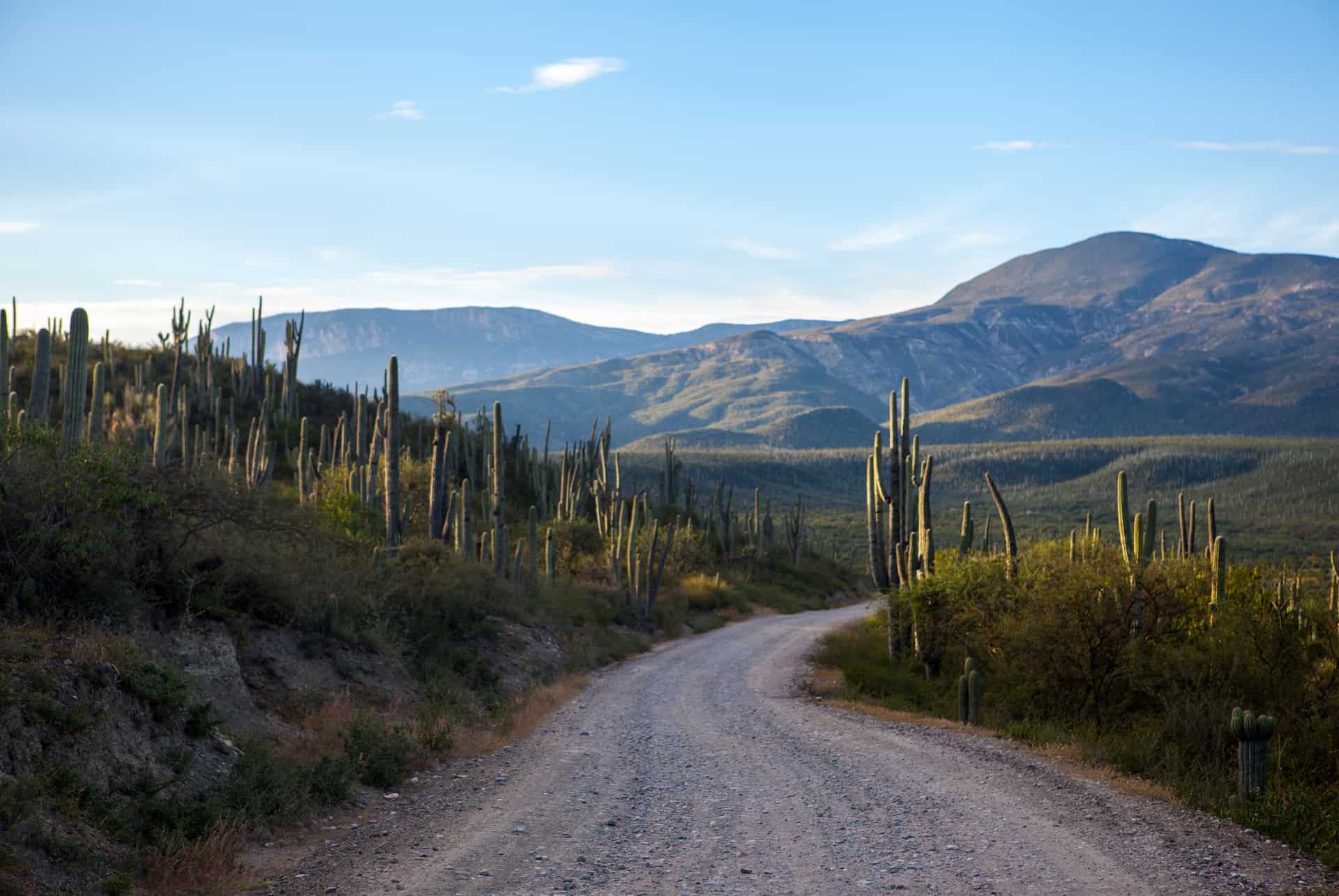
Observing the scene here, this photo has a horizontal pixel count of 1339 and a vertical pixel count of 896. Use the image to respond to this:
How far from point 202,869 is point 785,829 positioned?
4942 millimetres

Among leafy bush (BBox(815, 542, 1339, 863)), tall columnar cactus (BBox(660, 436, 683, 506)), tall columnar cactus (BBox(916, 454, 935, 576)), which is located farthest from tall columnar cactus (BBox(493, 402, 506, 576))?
tall columnar cactus (BBox(660, 436, 683, 506))

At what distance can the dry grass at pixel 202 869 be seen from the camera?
7.40 metres

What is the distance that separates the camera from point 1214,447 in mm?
142125

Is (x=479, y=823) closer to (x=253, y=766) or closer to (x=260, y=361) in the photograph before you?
(x=253, y=766)

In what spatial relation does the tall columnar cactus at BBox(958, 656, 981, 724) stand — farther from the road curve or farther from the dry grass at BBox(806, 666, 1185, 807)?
the road curve

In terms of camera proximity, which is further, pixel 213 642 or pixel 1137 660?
pixel 1137 660

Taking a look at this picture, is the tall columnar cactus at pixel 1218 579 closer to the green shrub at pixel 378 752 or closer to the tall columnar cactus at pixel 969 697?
the tall columnar cactus at pixel 969 697

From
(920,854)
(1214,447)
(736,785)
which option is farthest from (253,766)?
(1214,447)

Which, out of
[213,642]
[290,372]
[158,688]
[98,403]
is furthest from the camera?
[290,372]

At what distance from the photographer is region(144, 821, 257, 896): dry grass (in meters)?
7.40

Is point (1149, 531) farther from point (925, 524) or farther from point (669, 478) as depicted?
point (669, 478)

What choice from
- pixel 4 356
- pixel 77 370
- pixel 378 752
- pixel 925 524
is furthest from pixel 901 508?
pixel 4 356

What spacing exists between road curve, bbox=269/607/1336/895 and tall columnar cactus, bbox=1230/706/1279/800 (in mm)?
827

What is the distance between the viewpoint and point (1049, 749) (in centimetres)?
1289
